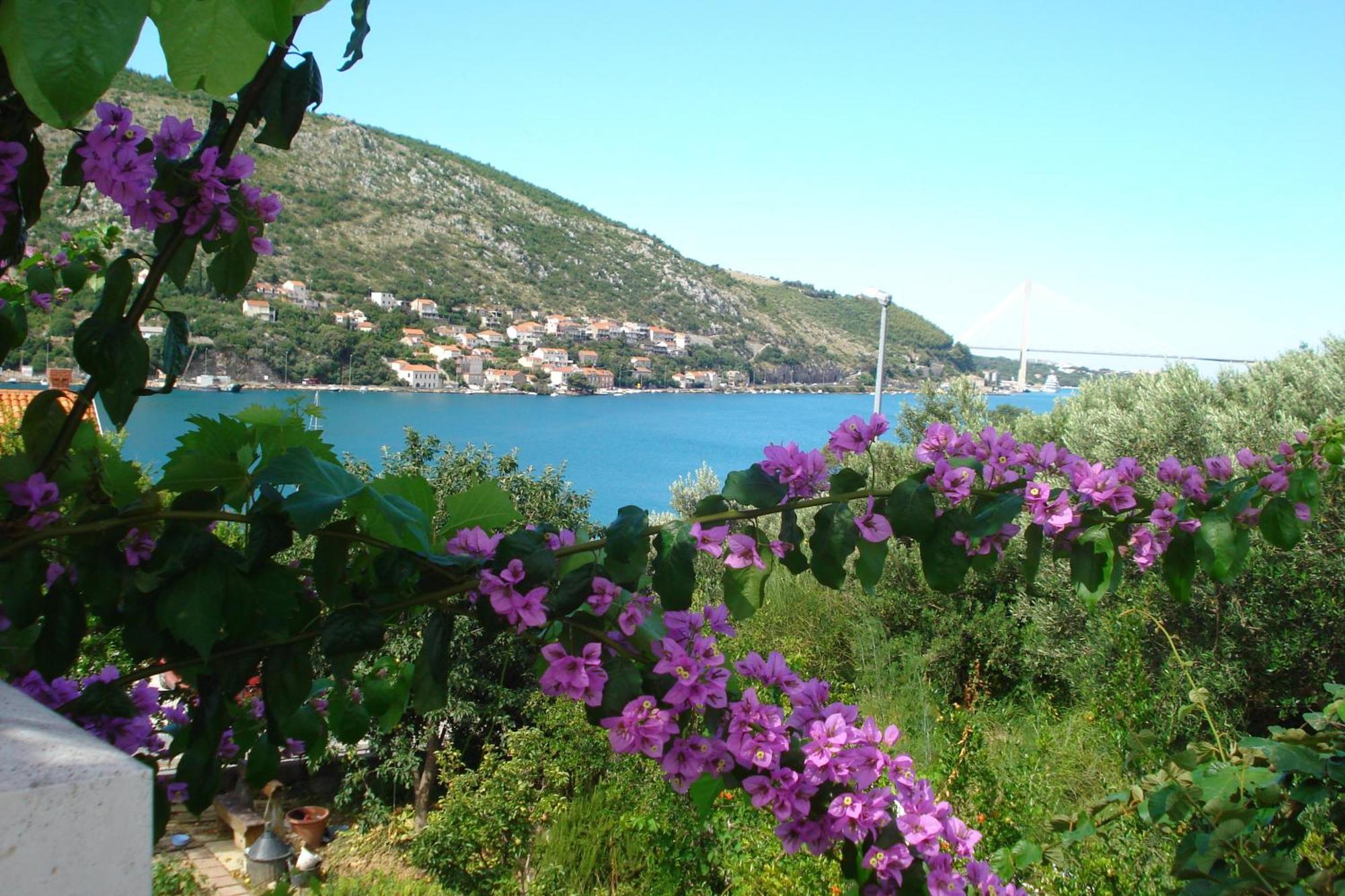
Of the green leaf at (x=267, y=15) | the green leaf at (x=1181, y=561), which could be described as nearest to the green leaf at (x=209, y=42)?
the green leaf at (x=267, y=15)

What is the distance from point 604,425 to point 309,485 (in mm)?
28399

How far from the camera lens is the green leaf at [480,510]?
3.12 ft

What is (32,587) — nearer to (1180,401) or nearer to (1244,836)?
(1244,836)

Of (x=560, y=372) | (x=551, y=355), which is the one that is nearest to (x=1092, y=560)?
(x=560, y=372)

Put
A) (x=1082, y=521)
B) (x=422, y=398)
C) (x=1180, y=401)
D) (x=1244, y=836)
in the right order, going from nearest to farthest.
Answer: (x=1082, y=521), (x=1244, y=836), (x=1180, y=401), (x=422, y=398)

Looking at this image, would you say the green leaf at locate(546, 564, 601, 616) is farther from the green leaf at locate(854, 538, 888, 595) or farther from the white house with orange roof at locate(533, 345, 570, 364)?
the white house with orange roof at locate(533, 345, 570, 364)

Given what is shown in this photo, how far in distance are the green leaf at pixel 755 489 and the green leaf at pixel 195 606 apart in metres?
0.44

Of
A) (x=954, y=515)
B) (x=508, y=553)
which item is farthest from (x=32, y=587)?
(x=954, y=515)

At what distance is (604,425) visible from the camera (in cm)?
2909

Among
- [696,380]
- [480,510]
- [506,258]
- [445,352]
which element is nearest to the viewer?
[480,510]

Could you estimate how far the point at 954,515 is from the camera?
895 mm

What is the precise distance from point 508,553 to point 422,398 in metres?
21.0

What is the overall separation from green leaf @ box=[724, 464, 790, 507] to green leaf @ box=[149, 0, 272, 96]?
576 mm

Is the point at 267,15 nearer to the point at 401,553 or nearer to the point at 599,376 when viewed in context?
the point at 401,553
